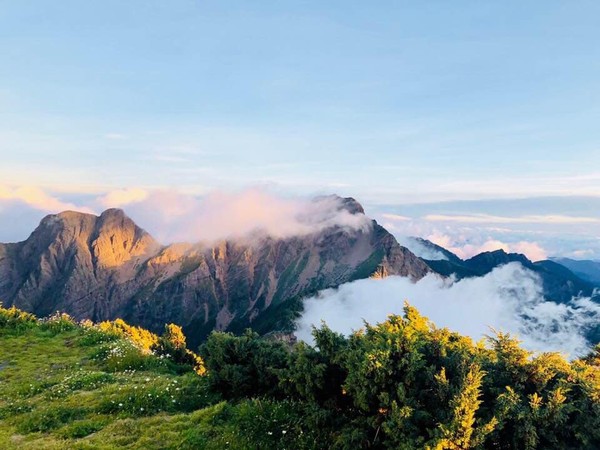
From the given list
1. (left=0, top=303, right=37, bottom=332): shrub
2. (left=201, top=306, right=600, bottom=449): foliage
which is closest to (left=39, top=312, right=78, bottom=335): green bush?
(left=0, top=303, right=37, bottom=332): shrub

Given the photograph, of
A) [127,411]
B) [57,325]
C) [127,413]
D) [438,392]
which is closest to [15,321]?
[57,325]

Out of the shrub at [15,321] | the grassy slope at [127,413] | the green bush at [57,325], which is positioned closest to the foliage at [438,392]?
the grassy slope at [127,413]

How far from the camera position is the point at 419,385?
15.8 meters

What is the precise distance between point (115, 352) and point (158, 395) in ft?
43.8

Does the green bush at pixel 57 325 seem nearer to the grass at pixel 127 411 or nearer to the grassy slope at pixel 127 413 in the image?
the grass at pixel 127 411

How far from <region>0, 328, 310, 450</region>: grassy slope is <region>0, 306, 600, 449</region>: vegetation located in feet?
0.22

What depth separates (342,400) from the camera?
1812 cm

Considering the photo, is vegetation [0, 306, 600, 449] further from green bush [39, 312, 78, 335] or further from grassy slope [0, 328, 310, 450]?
green bush [39, 312, 78, 335]

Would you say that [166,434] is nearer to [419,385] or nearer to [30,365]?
[419,385]

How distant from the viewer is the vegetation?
575 inches

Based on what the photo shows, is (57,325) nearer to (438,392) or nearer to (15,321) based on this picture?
(15,321)

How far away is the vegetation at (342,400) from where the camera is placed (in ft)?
47.9

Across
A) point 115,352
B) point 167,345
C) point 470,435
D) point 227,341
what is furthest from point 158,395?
point 167,345

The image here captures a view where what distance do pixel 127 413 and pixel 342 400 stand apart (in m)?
11.1
